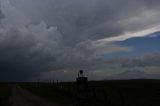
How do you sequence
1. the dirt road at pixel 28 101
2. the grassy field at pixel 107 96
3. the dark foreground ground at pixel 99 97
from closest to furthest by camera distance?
the dark foreground ground at pixel 99 97, the grassy field at pixel 107 96, the dirt road at pixel 28 101

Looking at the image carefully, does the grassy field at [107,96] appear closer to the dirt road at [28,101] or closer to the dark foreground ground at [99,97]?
the dark foreground ground at [99,97]

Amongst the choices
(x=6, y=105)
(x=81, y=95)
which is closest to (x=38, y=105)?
(x=6, y=105)

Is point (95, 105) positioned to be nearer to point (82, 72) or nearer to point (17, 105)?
point (82, 72)

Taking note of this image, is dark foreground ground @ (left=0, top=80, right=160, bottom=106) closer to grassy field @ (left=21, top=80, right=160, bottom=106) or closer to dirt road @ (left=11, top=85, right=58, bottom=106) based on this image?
grassy field @ (left=21, top=80, right=160, bottom=106)

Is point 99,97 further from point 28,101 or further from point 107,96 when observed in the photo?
point 28,101

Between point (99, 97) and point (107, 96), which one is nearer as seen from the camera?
point (99, 97)

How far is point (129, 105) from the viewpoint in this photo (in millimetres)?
33406

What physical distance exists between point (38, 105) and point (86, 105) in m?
8.03

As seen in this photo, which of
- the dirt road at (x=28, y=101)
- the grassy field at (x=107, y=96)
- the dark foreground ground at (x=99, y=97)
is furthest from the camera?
the dirt road at (x=28, y=101)

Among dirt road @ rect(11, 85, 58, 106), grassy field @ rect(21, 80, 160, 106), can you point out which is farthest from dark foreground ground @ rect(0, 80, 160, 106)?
dirt road @ rect(11, 85, 58, 106)

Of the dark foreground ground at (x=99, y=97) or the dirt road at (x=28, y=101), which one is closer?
the dark foreground ground at (x=99, y=97)

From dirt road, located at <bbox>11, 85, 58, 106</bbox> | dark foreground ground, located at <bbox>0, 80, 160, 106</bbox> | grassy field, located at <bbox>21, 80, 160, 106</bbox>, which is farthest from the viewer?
dirt road, located at <bbox>11, 85, 58, 106</bbox>

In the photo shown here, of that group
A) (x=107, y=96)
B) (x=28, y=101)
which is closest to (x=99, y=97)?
(x=107, y=96)

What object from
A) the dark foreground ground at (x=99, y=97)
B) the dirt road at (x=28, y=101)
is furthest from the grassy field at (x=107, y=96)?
the dirt road at (x=28, y=101)
